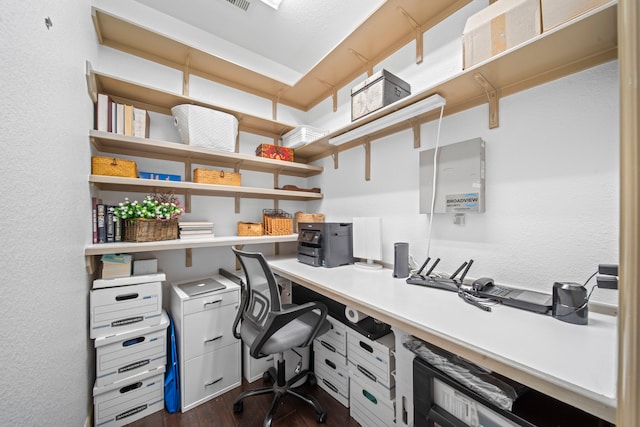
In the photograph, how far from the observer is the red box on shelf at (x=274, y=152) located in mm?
2219

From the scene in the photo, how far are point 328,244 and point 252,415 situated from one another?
1.20 meters

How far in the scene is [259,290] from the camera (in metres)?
1.43

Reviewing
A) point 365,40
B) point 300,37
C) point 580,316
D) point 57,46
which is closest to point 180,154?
point 57,46

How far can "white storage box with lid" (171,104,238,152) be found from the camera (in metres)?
1.78

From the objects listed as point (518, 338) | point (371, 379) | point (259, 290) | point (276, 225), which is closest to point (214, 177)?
point (276, 225)

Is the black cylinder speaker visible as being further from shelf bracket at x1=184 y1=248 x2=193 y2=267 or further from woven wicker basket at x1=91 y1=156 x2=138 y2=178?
woven wicker basket at x1=91 y1=156 x2=138 y2=178

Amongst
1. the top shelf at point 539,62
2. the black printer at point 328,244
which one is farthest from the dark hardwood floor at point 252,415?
the top shelf at point 539,62

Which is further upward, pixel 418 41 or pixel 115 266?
pixel 418 41

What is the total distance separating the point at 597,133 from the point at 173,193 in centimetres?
266

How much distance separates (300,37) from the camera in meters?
2.16

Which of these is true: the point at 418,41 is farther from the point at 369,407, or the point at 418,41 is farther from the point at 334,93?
the point at 369,407

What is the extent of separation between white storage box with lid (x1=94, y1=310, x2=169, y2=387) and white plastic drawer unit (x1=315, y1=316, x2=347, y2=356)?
109 cm

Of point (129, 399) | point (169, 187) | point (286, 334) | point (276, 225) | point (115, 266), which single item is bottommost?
point (129, 399)

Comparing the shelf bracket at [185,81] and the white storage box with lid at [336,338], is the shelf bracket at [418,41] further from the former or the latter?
the white storage box with lid at [336,338]
